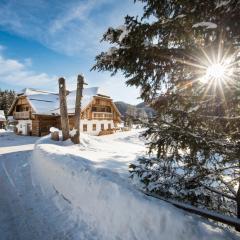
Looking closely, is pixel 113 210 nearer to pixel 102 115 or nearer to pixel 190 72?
pixel 190 72

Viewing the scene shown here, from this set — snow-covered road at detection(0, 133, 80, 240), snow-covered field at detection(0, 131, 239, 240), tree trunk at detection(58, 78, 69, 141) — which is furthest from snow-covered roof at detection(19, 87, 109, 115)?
snow-covered field at detection(0, 131, 239, 240)

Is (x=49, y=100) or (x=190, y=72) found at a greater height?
(x=49, y=100)

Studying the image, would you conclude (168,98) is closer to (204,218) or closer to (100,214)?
(204,218)

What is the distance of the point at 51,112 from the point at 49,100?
13.6ft

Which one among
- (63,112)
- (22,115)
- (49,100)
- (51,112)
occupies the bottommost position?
(63,112)

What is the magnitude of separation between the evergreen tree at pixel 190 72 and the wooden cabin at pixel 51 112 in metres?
25.7

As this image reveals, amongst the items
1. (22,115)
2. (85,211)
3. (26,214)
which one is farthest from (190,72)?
(22,115)

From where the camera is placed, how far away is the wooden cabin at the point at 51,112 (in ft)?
98.3

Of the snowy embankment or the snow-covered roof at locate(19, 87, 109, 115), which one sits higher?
the snow-covered roof at locate(19, 87, 109, 115)

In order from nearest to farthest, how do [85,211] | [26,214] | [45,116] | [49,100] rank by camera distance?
[85,211]
[26,214]
[45,116]
[49,100]

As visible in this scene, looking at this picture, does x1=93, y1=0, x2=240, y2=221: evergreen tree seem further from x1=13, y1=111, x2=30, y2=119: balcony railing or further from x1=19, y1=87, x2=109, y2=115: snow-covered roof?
x1=13, y1=111, x2=30, y2=119: balcony railing

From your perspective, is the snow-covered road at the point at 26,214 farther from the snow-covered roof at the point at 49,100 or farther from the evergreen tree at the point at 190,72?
the snow-covered roof at the point at 49,100

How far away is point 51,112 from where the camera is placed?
30.1m

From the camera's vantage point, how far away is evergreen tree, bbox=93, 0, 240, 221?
3092 mm
